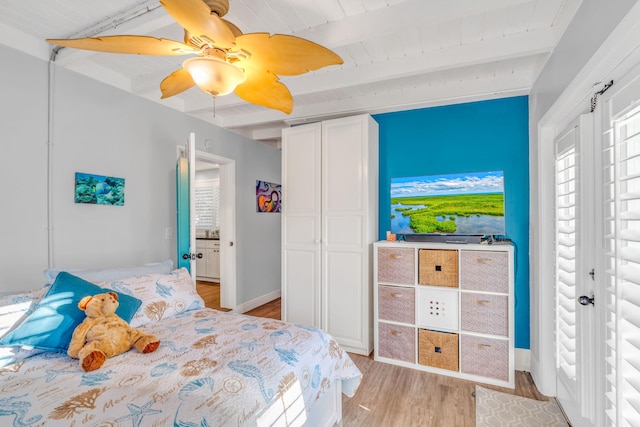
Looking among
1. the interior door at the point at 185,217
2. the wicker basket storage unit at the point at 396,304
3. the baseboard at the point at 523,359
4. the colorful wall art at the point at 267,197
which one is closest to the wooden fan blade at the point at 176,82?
the interior door at the point at 185,217

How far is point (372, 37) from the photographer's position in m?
1.92

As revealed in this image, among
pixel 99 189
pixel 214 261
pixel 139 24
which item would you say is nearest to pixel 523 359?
pixel 139 24

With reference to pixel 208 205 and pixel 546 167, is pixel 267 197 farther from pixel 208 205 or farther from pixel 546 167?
pixel 546 167

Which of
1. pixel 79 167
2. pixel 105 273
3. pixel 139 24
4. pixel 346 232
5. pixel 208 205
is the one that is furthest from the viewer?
pixel 208 205

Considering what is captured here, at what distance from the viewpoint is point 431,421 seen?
2.08 metres

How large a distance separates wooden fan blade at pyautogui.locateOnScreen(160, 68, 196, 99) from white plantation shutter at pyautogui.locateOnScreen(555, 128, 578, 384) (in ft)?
7.33

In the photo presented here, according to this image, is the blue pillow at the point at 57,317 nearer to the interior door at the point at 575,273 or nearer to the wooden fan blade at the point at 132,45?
the wooden fan blade at the point at 132,45

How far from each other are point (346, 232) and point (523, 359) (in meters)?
1.93

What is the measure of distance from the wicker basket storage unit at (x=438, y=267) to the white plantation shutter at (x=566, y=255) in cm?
73

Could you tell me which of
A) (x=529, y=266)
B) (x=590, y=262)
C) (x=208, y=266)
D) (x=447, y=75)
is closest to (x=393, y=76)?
(x=447, y=75)

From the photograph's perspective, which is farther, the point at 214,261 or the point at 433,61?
the point at 214,261

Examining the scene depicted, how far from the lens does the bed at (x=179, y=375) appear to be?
45.6 inches

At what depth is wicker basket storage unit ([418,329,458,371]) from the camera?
8.68 ft

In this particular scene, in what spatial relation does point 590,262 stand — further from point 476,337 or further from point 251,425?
point 251,425
